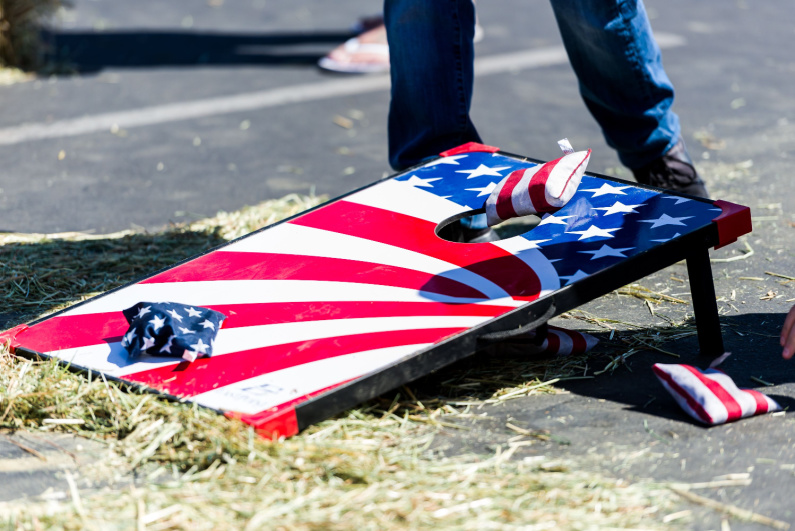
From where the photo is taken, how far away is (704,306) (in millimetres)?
1831

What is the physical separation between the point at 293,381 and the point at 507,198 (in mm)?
713

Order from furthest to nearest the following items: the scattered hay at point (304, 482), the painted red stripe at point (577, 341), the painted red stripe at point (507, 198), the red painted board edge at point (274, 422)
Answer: the painted red stripe at point (507, 198) → the painted red stripe at point (577, 341) → the red painted board edge at point (274, 422) → the scattered hay at point (304, 482)

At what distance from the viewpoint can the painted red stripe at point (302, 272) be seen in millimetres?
1779

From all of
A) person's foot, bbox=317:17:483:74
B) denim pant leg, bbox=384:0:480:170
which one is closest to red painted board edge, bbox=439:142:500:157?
denim pant leg, bbox=384:0:480:170

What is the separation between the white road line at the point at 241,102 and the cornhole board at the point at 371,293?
214cm

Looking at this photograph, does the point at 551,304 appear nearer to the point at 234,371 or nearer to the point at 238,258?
the point at 234,371

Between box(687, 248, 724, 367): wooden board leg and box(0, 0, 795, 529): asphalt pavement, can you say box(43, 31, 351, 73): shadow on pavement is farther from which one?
box(687, 248, 724, 367): wooden board leg

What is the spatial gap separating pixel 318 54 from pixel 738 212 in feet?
12.0

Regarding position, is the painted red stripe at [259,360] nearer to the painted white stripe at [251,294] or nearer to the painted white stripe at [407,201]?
the painted white stripe at [251,294]

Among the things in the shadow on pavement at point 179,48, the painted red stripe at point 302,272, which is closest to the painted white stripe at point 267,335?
the painted red stripe at point 302,272

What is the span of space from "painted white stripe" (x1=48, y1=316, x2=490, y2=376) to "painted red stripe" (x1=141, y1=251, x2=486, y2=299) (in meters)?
0.11

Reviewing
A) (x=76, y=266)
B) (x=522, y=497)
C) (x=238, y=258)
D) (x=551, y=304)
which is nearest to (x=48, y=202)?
(x=76, y=266)

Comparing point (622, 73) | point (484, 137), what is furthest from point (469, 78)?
point (484, 137)

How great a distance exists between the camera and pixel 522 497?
136cm
